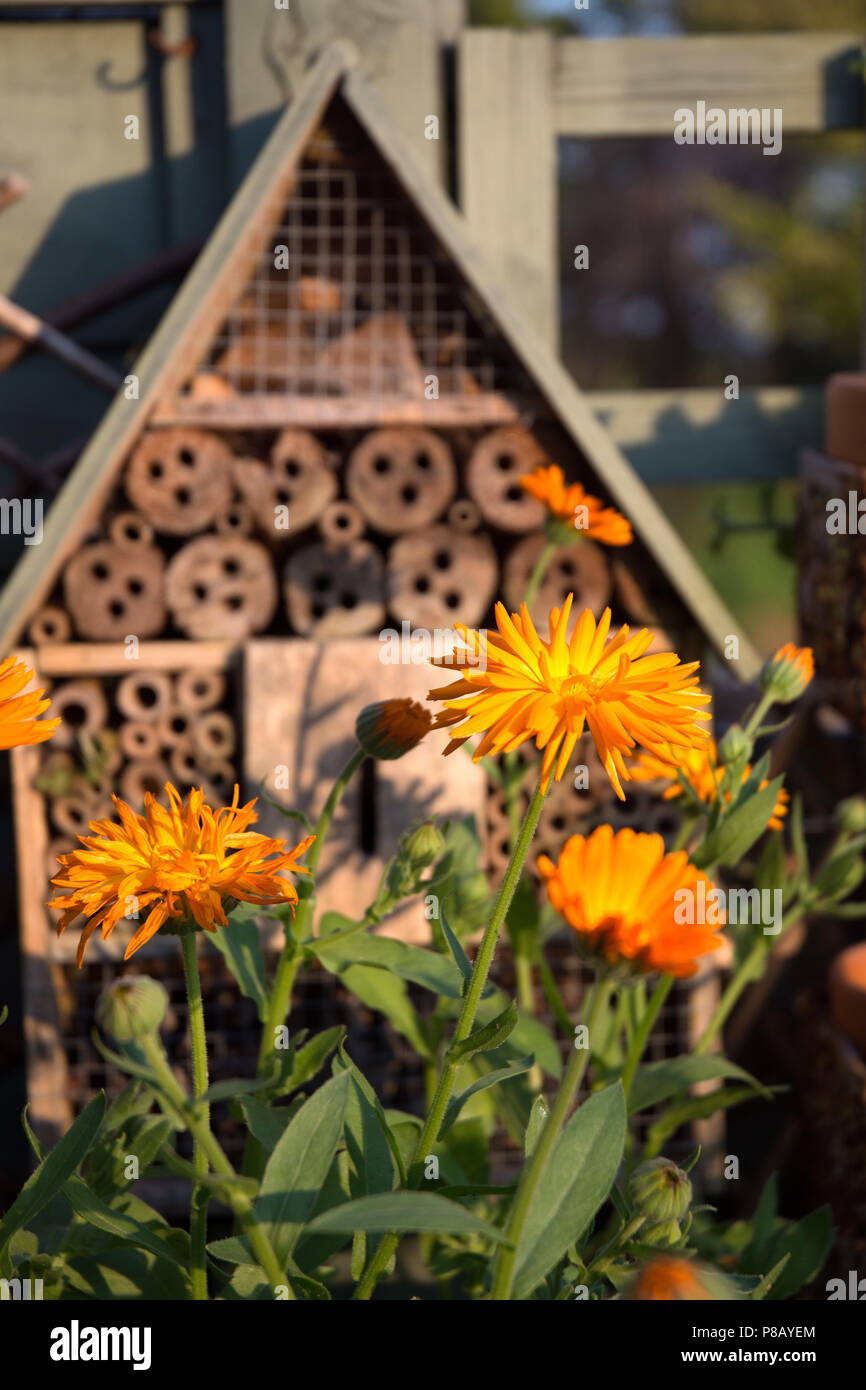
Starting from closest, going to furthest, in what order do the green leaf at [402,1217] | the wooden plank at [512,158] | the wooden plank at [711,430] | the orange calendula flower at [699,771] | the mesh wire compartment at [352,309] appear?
the green leaf at [402,1217] < the orange calendula flower at [699,771] < the mesh wire compartment at [352,309] < the wooden plank at [512,158] < the wooden plank at [711,430]

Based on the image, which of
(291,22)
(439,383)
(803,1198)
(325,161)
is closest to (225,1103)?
(803,1198)

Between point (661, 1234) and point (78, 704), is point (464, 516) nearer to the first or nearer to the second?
point (78, 704)

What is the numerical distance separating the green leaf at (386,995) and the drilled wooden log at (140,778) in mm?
442

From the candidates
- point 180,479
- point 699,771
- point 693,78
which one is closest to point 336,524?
point 180,479

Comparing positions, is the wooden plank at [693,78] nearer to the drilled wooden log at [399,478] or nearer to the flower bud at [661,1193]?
the drilled wooden log at [399,478]

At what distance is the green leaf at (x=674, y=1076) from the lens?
85 centimetres

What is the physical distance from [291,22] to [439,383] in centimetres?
51

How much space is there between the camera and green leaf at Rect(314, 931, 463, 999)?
0.71 m

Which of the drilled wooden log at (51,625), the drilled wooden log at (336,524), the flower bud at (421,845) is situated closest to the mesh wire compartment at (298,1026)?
the drilled wooden log at (51,625)

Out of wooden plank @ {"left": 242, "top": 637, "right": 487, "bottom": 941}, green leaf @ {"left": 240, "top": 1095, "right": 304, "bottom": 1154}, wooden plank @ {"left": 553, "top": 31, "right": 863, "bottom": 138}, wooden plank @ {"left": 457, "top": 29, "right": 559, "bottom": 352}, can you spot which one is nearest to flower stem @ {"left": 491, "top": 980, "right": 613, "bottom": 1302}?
green leaf @ {"left": 240, "top": 1095, "right": 304, "bottom": 1154}

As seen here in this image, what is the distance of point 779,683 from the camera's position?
0.82m

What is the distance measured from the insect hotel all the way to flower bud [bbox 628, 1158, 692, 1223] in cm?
59

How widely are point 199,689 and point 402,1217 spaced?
0.81 meters
